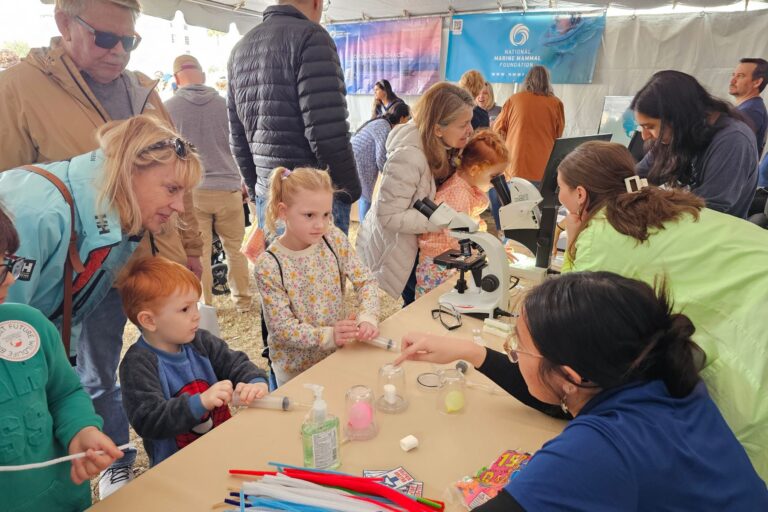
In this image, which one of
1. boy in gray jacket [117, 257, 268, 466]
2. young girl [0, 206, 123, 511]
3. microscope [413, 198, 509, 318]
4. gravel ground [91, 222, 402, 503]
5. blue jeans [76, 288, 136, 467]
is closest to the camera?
young girl [0, 206, 123, 511]

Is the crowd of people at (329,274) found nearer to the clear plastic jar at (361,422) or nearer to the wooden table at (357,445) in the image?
the wooden table at (357,445)

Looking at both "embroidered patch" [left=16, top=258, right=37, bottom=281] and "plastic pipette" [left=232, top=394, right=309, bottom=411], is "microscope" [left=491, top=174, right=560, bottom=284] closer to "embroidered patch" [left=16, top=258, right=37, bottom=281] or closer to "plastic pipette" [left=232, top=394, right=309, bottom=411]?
"plastic pipette" [left=232, top=394, right=309, bottom=411]

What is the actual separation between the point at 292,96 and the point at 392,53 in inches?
169

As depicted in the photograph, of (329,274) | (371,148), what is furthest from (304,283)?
(371,148)

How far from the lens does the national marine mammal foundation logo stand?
16.5 feet

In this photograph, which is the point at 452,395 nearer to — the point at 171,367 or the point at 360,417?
the point at 360,417

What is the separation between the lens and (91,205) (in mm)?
1144

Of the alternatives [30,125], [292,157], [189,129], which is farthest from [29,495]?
[189,129]

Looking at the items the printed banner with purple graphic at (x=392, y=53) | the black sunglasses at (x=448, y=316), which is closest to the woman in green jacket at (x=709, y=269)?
the black sunglasses at (x=448, y=316)

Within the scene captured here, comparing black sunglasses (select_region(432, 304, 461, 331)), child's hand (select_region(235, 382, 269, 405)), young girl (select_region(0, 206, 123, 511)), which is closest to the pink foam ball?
child's hand (select_region(235, 382, 269, 405))

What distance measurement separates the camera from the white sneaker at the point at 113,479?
1479mm

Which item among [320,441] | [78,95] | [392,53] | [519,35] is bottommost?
[320,441]

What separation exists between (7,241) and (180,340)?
1.61 ft

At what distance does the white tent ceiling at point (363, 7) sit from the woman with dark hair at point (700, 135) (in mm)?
2986
